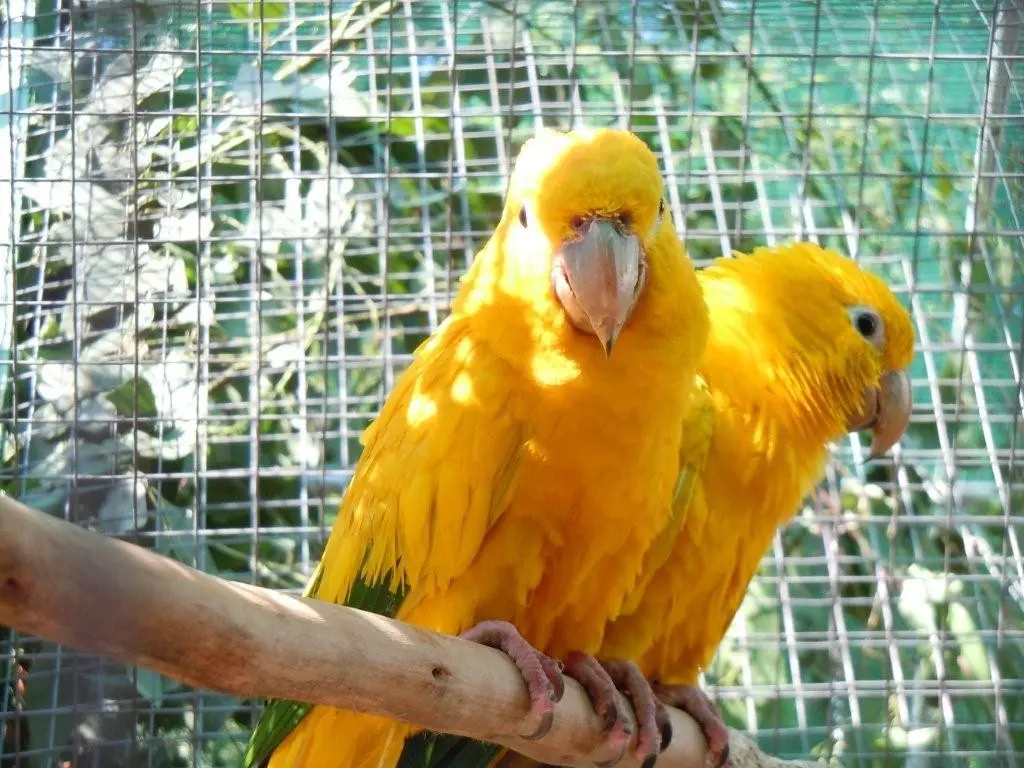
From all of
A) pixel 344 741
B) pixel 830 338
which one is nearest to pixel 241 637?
pixel 344 741

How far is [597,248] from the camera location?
1.86m

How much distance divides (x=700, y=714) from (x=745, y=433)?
2.03ft

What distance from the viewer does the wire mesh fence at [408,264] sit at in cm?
318

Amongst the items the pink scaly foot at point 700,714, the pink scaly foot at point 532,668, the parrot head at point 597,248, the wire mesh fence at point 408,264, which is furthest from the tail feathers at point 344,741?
the wire mesh fence at point 408,264

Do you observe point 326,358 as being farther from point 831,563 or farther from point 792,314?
point 831,563

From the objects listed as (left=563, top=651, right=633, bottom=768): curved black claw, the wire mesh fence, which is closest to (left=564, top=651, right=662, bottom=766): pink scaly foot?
(left=563, top=651, right=633, bottom=768): curved black claw

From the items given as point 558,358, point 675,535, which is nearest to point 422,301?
point 675,535

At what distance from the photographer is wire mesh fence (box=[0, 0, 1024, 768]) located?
3.18 metres

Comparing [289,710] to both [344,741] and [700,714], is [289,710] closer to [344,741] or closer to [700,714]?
[344,741]

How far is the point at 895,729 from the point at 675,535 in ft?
5.77

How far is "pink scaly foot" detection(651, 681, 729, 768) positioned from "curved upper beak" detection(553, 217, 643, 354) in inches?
34.6

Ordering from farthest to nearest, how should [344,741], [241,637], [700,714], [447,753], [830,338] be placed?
[830,338] < [700,714] < [447,753] < [344,741] < [241,637]

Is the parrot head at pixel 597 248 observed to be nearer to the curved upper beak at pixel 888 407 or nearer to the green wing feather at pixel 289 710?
the green wing feather at pixel 289 710

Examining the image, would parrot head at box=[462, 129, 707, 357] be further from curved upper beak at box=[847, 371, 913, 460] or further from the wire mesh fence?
the wire mesh fence
